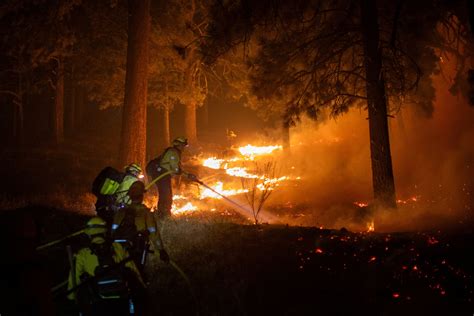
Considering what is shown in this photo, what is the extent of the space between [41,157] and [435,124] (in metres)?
20.6

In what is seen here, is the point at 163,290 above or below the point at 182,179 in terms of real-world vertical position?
below

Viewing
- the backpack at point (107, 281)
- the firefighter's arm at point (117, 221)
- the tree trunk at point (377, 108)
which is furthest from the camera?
the tree trunk at point (377, 108)

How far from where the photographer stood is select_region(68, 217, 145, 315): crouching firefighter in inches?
158

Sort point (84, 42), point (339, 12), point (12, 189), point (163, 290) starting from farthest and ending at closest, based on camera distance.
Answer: point (84, 42)
point (12, 189)
point (339, 12)
point (163, 290)

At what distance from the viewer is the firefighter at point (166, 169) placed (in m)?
9.21

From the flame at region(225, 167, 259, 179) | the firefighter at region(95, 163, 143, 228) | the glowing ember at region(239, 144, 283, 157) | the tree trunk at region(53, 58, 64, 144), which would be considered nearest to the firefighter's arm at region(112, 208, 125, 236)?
the firefighter at region(95, 163, 143, 228)

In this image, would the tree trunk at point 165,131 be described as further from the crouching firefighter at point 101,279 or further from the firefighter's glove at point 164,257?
the crouching firefighter at point 101,279

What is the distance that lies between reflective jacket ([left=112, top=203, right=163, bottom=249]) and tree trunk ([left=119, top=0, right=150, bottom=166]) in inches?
261

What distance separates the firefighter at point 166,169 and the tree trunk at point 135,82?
2.18 meters

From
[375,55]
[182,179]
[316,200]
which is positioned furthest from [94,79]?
[375,55]

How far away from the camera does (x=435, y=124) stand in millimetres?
21844

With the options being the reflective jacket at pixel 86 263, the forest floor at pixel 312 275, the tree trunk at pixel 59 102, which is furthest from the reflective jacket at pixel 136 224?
the tree trunk at pixel 59 102

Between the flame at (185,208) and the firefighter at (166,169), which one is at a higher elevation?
the firefighter at (166,169)

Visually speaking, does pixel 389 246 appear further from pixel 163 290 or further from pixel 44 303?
pixel 44 303
